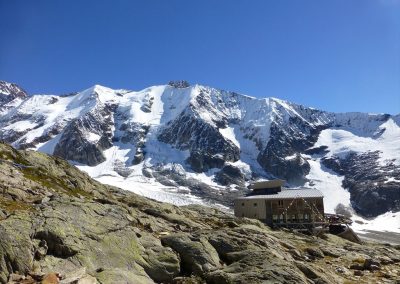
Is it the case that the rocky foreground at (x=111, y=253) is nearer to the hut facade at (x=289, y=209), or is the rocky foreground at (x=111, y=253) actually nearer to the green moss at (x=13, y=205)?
the green moss at (x=13, y=205)

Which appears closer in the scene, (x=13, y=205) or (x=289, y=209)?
(x=13, y=205)

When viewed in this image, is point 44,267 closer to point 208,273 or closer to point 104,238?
point 104,238

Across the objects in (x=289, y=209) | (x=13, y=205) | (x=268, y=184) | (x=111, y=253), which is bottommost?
(x=111, y=253)

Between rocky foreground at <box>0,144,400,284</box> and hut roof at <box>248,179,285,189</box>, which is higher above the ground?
hut roof at <box>248,179,285,189</box>

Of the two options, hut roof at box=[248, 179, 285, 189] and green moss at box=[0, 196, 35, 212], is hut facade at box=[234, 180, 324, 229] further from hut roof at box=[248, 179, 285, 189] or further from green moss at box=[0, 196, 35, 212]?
green moss at box=[0, 196, 35, 212]

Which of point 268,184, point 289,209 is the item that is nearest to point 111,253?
point 289,209

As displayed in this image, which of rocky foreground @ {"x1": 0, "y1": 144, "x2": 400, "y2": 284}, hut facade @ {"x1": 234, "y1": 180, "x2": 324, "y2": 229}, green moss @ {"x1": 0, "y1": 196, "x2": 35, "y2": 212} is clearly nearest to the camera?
rocky foreground @ {"x1": 0, "y1": 144, "x2": 400, "y2": 284}

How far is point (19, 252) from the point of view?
63.1 feet

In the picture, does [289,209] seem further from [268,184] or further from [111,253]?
[111,253]

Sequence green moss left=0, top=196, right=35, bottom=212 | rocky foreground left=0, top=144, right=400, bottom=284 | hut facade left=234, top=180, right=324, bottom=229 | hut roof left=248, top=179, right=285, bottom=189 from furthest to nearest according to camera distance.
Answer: hut roof left=248, top=179, right=285, bottom=189 → hut facade left=234, top=180, right=324, bottom=229 → green moss left=0, top=196, right=35, bottom=212 → rocky foreground left=0, top=144, right=400, bottom=284

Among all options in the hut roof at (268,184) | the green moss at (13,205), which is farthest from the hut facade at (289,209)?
the green moss at (13,205)

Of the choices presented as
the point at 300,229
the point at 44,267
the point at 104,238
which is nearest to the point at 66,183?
the point at 104,238

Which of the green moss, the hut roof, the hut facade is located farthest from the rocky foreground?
the hut roof

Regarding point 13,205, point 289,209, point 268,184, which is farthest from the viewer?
point 268,184
